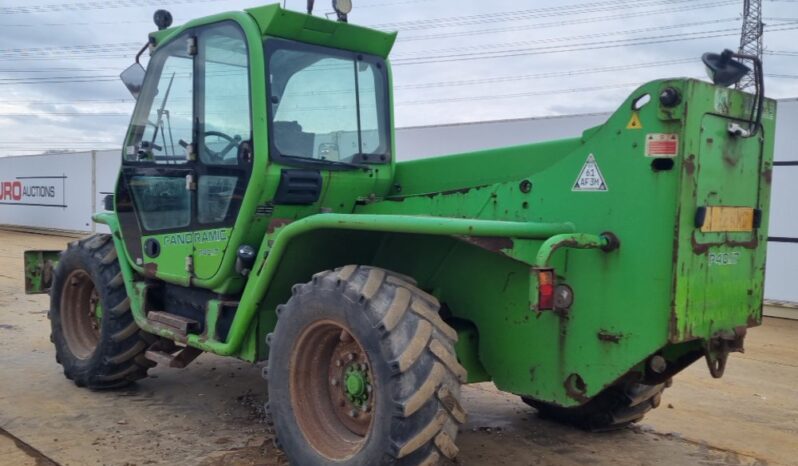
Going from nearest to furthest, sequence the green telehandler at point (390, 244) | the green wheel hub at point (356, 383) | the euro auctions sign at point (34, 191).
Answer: the green telehandler at point (390, 244) → the green wheel hub at point (356, 383) → the euro auctions sign at point (34, 191)

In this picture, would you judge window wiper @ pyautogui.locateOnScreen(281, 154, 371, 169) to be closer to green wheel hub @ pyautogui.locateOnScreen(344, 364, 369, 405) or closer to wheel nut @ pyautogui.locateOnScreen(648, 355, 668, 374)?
green wheel hub @ pyautogui.locateOnScreen(344, 364, 369, 405)

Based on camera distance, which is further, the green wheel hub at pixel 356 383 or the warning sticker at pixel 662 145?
the green wheel hub at pixel 356 383

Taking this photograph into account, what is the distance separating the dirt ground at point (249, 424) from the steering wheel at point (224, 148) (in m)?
1.72

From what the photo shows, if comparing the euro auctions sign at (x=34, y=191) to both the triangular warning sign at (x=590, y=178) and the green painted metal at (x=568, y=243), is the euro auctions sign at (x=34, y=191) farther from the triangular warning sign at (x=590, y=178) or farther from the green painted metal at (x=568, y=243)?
the green painted metal at (x=568, y=243)

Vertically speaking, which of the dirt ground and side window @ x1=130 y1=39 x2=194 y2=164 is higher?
side window @ x1=130 y1=39 x2=194 y2=164

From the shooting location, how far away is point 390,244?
436 centimetres

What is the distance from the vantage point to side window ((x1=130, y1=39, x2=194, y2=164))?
4.99 m

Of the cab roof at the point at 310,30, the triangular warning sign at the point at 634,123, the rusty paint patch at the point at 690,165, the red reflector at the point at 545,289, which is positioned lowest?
the red reflector at the point at 545,289

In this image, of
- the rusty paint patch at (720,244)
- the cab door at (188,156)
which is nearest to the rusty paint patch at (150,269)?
the cab door at (188,156)

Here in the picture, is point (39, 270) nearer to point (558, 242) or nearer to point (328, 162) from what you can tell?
point (328, 162)

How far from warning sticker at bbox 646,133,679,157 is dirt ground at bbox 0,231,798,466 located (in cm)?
198

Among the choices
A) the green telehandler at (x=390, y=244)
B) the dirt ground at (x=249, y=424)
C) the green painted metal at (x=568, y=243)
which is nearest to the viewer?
the green painted metal at (x=568, y=243)

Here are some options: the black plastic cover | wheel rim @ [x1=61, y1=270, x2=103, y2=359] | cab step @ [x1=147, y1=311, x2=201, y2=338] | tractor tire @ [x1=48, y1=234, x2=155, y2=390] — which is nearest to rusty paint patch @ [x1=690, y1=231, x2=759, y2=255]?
the black plastic cover

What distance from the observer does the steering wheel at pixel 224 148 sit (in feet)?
15.2
